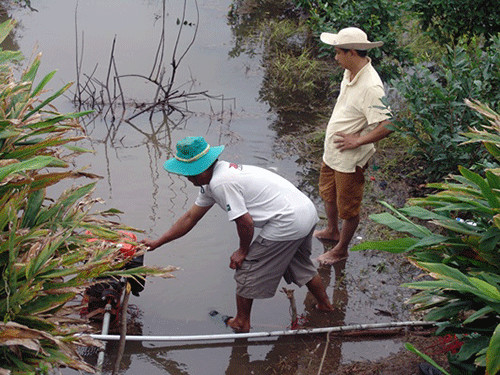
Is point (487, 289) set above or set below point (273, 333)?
above

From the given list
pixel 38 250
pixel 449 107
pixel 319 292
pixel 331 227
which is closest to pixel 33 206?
pixel 38 250

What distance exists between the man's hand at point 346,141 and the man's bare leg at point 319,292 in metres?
1.13

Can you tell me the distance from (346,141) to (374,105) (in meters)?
0.37

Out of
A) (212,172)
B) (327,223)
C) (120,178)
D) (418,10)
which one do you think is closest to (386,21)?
(418,10)

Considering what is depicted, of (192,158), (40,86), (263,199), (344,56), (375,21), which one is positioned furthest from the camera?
(375,21)

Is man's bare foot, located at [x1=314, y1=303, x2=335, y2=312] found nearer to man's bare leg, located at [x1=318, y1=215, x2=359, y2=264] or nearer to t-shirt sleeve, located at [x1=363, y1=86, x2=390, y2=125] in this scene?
man's bare leg, located at [x1=318, y1=215, x2=359, y2=264]

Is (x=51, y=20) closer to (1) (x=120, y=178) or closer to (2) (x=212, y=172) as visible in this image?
(1) (x=120, y=178)

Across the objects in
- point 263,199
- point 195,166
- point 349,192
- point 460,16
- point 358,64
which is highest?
point 460,16

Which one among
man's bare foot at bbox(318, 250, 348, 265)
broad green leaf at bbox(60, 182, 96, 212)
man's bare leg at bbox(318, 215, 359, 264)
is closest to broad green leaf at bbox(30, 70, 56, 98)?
broad green leaf at bbox(60, 182, 96, 212)

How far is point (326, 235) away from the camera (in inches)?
248

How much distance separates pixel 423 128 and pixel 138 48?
5929mm

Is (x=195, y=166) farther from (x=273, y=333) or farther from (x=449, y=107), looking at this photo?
(x=449, y=107)

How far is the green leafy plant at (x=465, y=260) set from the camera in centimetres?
318

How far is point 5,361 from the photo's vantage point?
274cm
